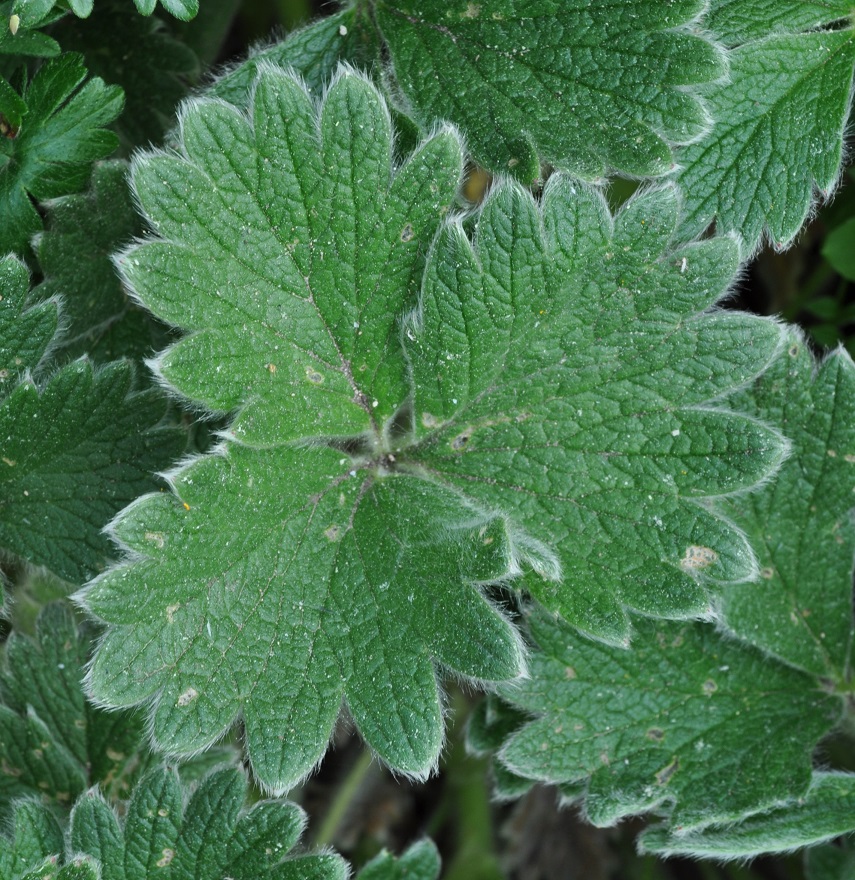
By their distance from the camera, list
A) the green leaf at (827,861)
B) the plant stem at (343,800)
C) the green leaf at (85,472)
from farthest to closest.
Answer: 1. the plant stem at (343,800)
2. the green leaf at (827,861)
3. the green leaf at (85,472)

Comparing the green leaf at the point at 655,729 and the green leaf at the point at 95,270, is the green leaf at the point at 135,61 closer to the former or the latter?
the green leaf at the point at 95,270

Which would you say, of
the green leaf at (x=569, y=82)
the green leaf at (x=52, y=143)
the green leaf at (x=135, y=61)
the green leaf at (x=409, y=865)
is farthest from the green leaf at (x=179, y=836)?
the green leaf at (x=135, y=61)

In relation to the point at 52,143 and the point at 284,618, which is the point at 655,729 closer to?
the point at 284,618

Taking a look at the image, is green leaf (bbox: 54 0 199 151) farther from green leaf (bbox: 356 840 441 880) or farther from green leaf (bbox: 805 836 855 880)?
green leaf (bbox: 805 836 855 880)

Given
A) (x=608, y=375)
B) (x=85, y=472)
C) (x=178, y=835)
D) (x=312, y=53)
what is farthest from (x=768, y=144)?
(x=178, y=835)

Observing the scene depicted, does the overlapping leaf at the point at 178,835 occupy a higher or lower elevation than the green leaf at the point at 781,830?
higher

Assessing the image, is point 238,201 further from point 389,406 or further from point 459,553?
point 459,553
